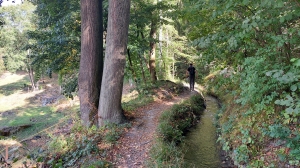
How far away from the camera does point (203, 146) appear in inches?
261

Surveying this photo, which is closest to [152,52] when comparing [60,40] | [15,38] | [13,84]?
[60,40]

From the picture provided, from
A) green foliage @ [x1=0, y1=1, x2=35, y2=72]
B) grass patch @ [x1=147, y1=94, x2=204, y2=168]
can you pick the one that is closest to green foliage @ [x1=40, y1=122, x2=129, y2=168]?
grass patch @ [x1=147, y1=94, x2=204, y2=168]

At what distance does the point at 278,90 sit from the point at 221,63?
2.71 meters

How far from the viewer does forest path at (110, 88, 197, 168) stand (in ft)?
16.6

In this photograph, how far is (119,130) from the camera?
6.41 m

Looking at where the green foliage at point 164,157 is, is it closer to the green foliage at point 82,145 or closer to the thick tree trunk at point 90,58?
the green foliage at point 82,145

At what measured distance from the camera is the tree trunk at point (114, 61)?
6223 millimetres

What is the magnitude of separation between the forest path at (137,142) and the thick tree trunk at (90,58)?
4.48 ft

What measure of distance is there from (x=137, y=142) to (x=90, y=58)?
308 cm

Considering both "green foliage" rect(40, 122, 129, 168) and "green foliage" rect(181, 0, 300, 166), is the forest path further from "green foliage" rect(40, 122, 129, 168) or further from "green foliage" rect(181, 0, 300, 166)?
"green foliage" rect(181, 0, 300, 166)

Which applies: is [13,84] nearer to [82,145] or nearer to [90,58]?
[90,58]

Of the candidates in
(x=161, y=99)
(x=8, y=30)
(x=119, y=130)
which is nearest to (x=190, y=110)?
(x=161, y=99)

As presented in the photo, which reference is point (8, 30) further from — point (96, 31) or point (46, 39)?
point (96, 31)

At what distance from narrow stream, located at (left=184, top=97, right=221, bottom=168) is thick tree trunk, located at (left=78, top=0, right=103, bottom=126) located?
317cm
